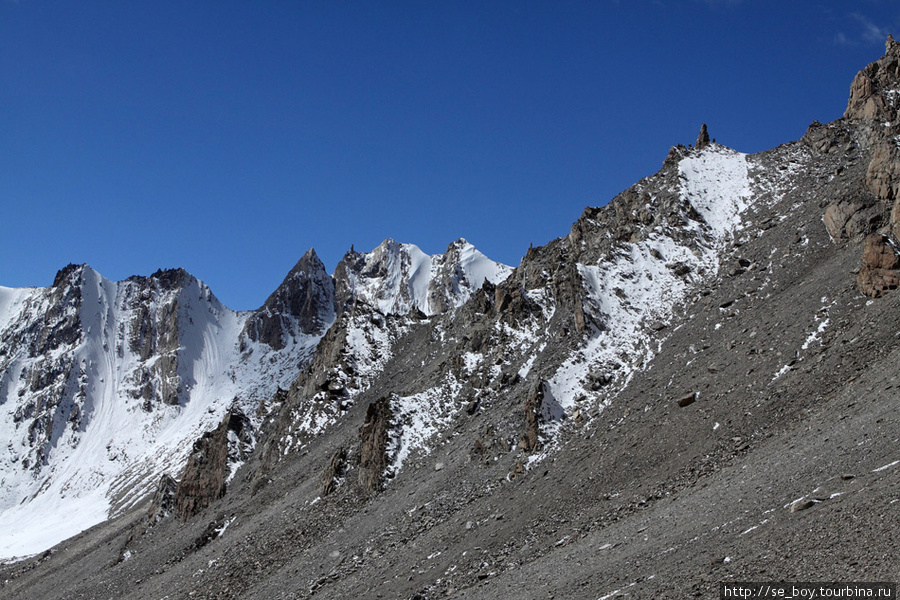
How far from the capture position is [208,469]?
276 ft

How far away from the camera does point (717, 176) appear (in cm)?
7425

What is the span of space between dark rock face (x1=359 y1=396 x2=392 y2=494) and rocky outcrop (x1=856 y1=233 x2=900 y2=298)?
36.6 m

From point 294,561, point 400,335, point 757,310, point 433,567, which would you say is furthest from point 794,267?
point 400,335

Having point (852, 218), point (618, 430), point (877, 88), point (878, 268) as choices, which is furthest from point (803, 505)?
point (877, 88)

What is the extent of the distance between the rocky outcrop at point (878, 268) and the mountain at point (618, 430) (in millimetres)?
145

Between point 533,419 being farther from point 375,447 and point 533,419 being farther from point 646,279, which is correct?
point 646,279

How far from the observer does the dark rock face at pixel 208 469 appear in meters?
78.2

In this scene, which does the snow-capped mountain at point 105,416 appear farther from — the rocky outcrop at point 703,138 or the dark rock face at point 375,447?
the rocky outcrop at point 703,138

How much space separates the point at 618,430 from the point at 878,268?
18.3 metres

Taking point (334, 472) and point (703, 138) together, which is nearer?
point (334, 472)

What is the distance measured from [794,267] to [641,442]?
2110 cm

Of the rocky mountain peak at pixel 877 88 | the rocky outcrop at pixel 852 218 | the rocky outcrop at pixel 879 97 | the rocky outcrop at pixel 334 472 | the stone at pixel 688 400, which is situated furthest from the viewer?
the rocky mountain peak at pixel 877 88

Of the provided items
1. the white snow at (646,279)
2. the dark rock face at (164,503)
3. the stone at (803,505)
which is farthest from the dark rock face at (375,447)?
the dark rock face at (164,503)

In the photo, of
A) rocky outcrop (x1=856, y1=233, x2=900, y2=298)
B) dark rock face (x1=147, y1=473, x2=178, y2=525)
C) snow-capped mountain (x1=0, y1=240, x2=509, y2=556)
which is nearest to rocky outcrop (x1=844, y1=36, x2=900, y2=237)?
Answer: rocky outcrop (x1=856, y1=233, x2=900, y2=298)
